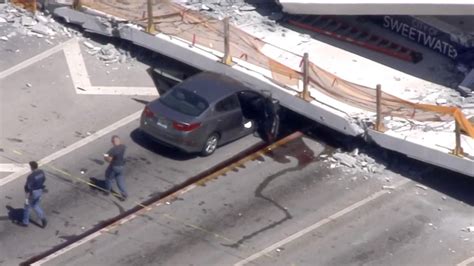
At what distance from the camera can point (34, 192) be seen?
31.3 m

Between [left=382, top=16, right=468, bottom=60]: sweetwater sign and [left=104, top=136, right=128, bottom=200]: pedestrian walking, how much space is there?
9664 millimetres

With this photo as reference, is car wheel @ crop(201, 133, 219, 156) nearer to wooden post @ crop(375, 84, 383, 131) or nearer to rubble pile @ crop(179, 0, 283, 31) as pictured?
wooden post @ crop(375, 84, 383, 131)

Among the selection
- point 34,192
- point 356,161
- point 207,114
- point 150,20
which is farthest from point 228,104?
point 34,192

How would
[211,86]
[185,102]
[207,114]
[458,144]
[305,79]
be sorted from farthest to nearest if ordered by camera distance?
[305,79] < [211,86] < [185,102] < [207,114] < [458,144]

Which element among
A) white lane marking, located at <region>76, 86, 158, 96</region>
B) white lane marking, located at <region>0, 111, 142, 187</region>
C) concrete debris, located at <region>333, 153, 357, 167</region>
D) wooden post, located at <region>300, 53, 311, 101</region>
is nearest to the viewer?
white lane marking, located at <region>0, 111, 142, 187</region>

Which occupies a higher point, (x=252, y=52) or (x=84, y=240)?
(x=252, y=52)

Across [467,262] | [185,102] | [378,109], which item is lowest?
[467,262]

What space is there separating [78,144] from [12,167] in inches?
71.6

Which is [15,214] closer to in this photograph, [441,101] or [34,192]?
[34,192]

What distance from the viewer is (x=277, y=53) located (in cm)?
3797

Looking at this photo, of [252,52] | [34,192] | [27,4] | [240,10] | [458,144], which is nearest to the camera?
[34,192]

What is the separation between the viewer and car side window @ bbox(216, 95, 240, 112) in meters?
34.7

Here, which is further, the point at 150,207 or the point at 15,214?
the point at 150,207

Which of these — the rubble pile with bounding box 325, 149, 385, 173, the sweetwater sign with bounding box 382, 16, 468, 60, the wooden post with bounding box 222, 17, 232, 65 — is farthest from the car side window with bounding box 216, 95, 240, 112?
the sweetwater sign with bounding box 382, 16, 468, 60
